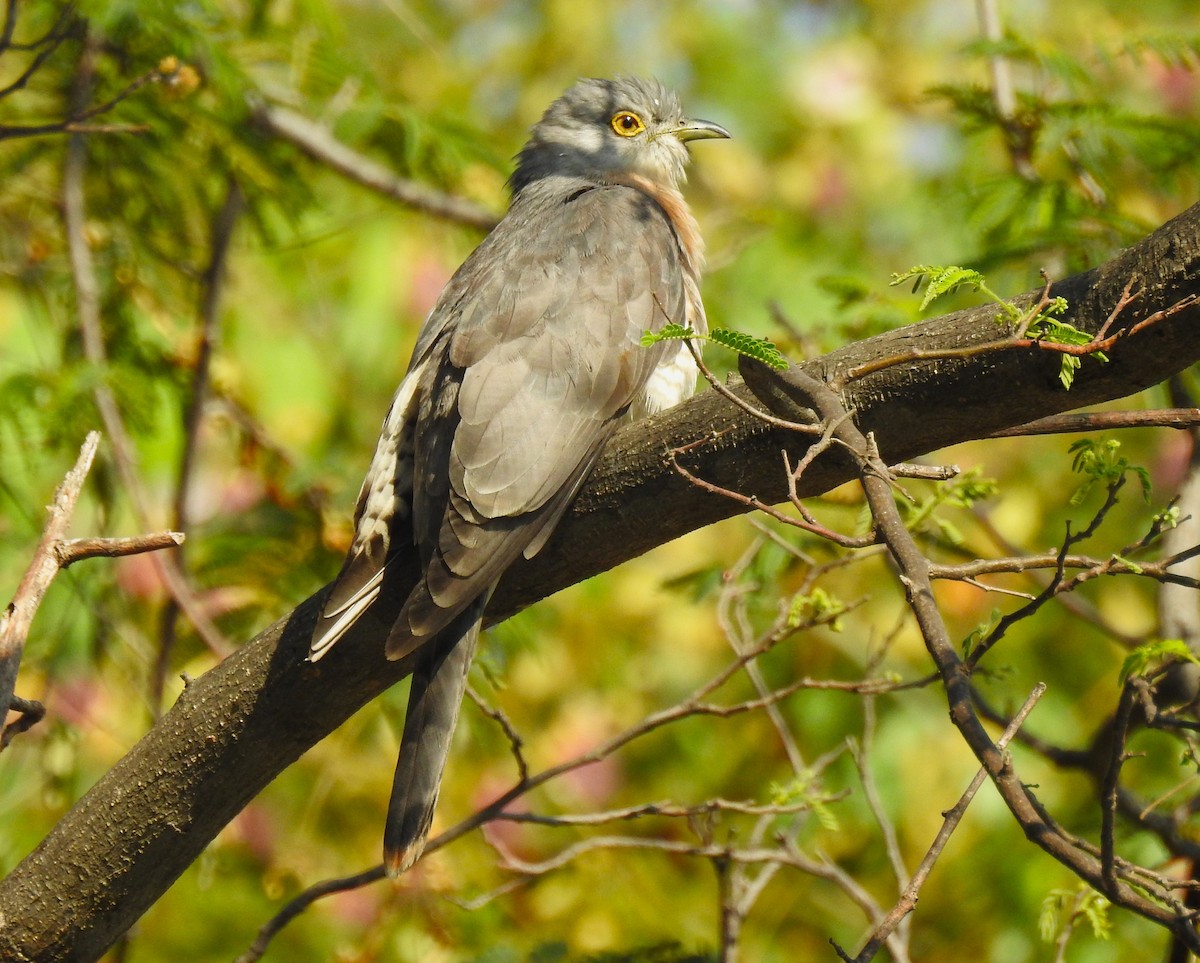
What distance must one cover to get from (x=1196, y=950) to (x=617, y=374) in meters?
2.22

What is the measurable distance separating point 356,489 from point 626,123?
1881 millimetres

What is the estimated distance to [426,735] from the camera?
2867mm

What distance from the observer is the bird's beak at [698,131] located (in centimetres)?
514

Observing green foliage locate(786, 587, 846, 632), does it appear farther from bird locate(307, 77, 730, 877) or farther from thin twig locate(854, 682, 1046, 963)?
thin twig locate(854, 682, 1046, 963)

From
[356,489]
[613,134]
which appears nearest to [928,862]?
[356,489]

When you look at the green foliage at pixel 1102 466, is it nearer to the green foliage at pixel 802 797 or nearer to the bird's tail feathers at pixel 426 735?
the green foliage at pixel 802 797

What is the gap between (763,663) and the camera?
215 inches

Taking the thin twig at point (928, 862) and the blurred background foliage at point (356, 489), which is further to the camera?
the blurred background foliage at point (356, 489)

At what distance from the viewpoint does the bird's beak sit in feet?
16.9

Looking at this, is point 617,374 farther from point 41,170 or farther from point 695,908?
point 41,170

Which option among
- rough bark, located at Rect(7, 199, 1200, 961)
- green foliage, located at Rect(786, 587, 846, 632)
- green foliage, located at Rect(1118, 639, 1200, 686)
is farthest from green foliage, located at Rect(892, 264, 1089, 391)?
green foliage, located at Rect(786, 587, 846, 632)

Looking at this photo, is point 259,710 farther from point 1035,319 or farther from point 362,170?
point 362,170

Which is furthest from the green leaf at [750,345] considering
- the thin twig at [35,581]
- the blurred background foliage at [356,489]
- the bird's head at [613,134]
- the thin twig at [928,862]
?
the bird's head at [613,134]

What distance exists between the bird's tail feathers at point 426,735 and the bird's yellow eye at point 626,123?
2.76 m
